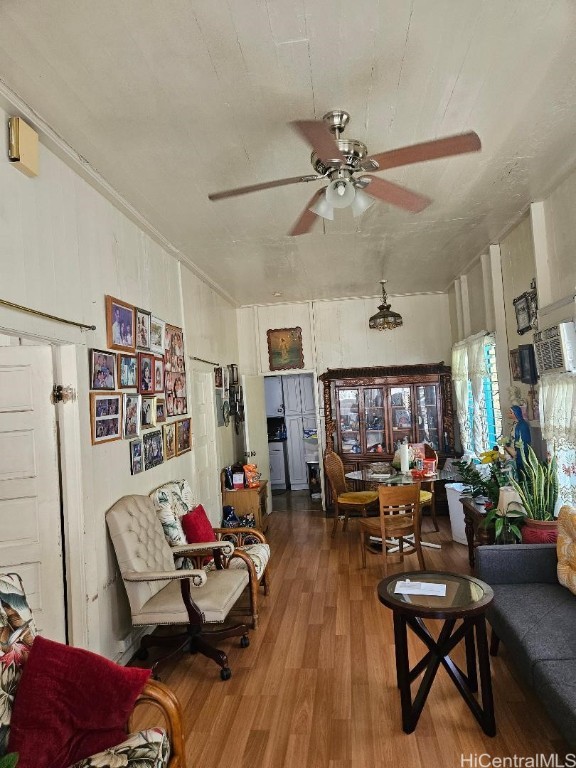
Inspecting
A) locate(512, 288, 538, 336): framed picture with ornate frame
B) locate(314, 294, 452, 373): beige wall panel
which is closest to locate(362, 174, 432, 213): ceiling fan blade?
locate(512, 288, 538, 336): framed picture with ornate frame

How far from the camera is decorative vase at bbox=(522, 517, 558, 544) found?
3.42 metres

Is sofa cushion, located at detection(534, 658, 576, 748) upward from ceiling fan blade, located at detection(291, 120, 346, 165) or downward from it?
downward

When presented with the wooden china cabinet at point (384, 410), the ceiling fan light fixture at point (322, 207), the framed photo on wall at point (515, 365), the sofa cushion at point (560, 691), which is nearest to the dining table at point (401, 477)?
the framed photo on wall at point (515, 365)

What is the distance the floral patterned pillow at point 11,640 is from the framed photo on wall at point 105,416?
117 cm

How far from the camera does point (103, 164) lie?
305 cm

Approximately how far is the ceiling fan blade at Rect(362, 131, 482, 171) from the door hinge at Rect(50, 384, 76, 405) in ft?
6.78

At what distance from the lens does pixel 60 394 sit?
291 centimetres

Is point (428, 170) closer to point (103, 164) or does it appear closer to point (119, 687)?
point (103, 164)

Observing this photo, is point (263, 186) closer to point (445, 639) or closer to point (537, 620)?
point (445, 639)

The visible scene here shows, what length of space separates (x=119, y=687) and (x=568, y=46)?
3.30 meters

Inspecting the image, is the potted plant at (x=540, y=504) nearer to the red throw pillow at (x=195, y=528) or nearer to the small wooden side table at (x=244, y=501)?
the red throw pillow at (x=195, y=528)

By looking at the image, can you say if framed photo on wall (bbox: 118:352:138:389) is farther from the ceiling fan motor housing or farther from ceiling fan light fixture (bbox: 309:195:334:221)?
the ceiling fan motor housing

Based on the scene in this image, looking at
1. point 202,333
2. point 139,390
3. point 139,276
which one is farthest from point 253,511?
point 139,276

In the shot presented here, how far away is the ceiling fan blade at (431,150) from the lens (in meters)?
2.08
